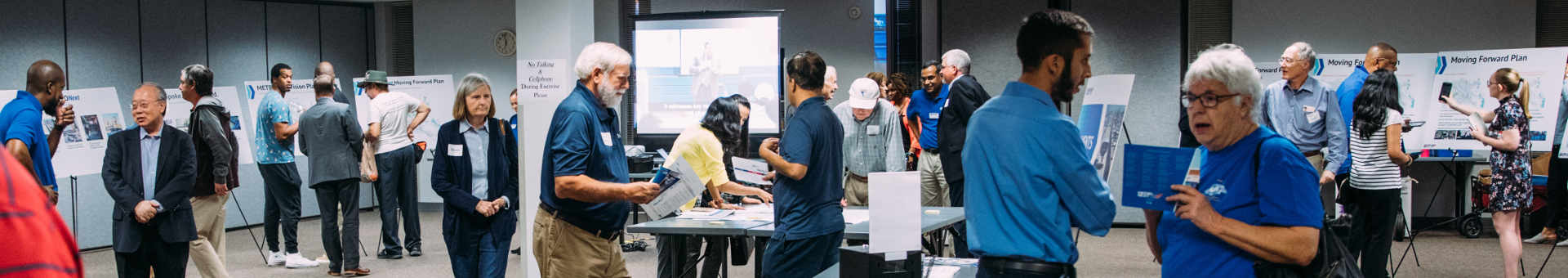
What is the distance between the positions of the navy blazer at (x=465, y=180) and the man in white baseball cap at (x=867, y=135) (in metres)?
2.41

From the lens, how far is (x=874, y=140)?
6352 millimetres

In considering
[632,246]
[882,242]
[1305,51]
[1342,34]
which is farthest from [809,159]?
[1342,34]

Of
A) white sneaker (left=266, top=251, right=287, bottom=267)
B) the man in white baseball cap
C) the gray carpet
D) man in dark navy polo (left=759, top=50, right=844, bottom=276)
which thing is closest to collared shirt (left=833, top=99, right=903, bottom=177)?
the man in white baseball cap

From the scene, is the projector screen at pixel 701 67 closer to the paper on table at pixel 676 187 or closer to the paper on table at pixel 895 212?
the paper on table at pixel 676 187

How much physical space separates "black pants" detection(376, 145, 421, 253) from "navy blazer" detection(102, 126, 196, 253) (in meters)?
2.65

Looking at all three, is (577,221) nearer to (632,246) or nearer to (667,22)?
(632,246)

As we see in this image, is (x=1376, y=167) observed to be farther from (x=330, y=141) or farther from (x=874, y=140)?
(x=330, y=141)

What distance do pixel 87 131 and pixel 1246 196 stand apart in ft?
23.2

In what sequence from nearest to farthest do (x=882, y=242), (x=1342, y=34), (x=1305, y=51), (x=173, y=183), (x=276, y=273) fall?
(x=882, y=242), (x=173, y=183), (x=1305, y=51), (x=276, y=273), (x=1342, y=34)

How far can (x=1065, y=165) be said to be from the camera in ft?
6.38

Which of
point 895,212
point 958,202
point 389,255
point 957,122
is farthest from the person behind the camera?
point 389,255

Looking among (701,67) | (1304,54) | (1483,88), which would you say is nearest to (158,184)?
(701,67)

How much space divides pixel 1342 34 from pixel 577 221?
7.12 meters

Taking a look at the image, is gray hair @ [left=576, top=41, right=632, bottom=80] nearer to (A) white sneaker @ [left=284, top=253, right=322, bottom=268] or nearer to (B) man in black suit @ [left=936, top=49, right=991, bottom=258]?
(B) man in black suit @ [left=936, top=49, right=991, bottom=258]
